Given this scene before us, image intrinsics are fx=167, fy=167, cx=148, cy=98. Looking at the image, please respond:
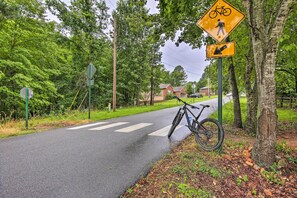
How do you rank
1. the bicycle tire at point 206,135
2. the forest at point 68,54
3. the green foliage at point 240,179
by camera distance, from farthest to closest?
the forest at point 68,54
the bicycle tire at point 206,135
the green foliage at point 240,179

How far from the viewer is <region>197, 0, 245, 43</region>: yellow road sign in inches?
133

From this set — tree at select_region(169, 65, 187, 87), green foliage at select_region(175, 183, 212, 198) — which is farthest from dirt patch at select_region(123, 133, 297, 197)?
tree at select_region(169, 65, 187, 87)

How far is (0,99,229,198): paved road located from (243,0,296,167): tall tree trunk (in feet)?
6.64

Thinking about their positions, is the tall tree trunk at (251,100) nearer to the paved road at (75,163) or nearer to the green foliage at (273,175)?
the paved road at (75,163)

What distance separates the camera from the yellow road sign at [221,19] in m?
3.38

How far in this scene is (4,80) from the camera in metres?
9.59

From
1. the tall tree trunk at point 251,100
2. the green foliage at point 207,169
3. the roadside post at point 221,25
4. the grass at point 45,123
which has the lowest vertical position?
the green foliage at point 207,169

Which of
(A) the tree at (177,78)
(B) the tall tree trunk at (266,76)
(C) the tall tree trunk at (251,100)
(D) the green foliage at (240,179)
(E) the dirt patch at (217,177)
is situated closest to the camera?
(E) the dirt patch at (217,177)

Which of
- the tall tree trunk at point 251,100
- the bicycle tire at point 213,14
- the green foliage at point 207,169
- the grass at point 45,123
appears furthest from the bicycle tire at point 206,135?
the grass at point 45,123

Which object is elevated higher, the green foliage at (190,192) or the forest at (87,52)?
the forest at (87,52)

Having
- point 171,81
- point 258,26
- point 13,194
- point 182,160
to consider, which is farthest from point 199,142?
point 171,81

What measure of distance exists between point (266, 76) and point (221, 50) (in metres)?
0.99

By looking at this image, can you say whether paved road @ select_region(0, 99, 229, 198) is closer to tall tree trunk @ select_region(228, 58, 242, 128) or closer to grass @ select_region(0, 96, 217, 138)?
grass @ select_region(0, 96, 217, 138)

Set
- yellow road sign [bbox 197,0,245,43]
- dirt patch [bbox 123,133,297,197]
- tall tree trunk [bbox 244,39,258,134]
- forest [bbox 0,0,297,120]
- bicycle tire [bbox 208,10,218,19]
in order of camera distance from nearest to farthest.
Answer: dirt patch [bbox 123,133,297,197] < yellow road sign [bbox 197,0,245,43] < bicycle tire [bbox 208,10,218,19] < tall tree trunk [bbox 244,39,258,134] < forest [bbox 0,0,297,120]
